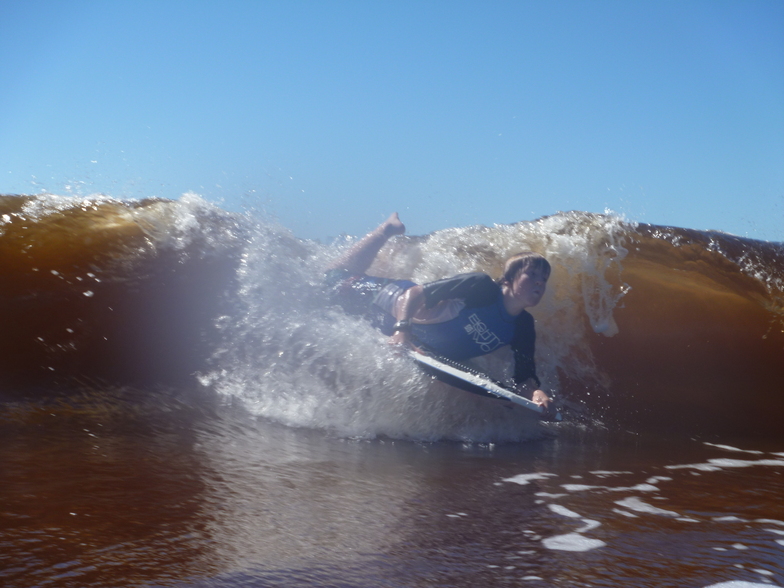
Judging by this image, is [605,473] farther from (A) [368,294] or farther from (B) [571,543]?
(A) [368,294]

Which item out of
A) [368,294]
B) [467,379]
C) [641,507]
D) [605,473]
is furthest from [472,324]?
[641,507]

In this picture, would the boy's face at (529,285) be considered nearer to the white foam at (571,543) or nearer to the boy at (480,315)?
the boy at (480,315)

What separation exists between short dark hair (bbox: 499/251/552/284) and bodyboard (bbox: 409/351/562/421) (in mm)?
670

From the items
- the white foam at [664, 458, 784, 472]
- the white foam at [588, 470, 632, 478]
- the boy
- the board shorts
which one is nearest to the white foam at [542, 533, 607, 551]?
the white foam at [588, 470, 632, 478]

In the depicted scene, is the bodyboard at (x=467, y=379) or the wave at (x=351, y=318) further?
the wave at (x=351, y=318)

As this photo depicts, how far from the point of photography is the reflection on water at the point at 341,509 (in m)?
1.59

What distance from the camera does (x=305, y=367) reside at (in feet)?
13.8

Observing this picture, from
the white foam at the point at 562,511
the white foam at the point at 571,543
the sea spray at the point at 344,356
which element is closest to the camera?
the white foam at the point at 571,543

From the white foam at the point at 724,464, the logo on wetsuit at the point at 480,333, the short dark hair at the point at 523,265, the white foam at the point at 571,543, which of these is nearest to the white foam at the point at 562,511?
the white foam at the point at 571,543

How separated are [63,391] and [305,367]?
147 cm

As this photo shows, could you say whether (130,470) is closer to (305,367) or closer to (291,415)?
(291,415)

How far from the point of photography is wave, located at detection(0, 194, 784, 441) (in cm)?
393

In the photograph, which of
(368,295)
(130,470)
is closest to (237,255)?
(368,295)

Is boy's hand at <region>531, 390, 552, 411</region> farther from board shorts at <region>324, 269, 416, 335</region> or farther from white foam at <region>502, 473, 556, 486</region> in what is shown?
board shorts at <region>324, 269, 416, 335</region>
